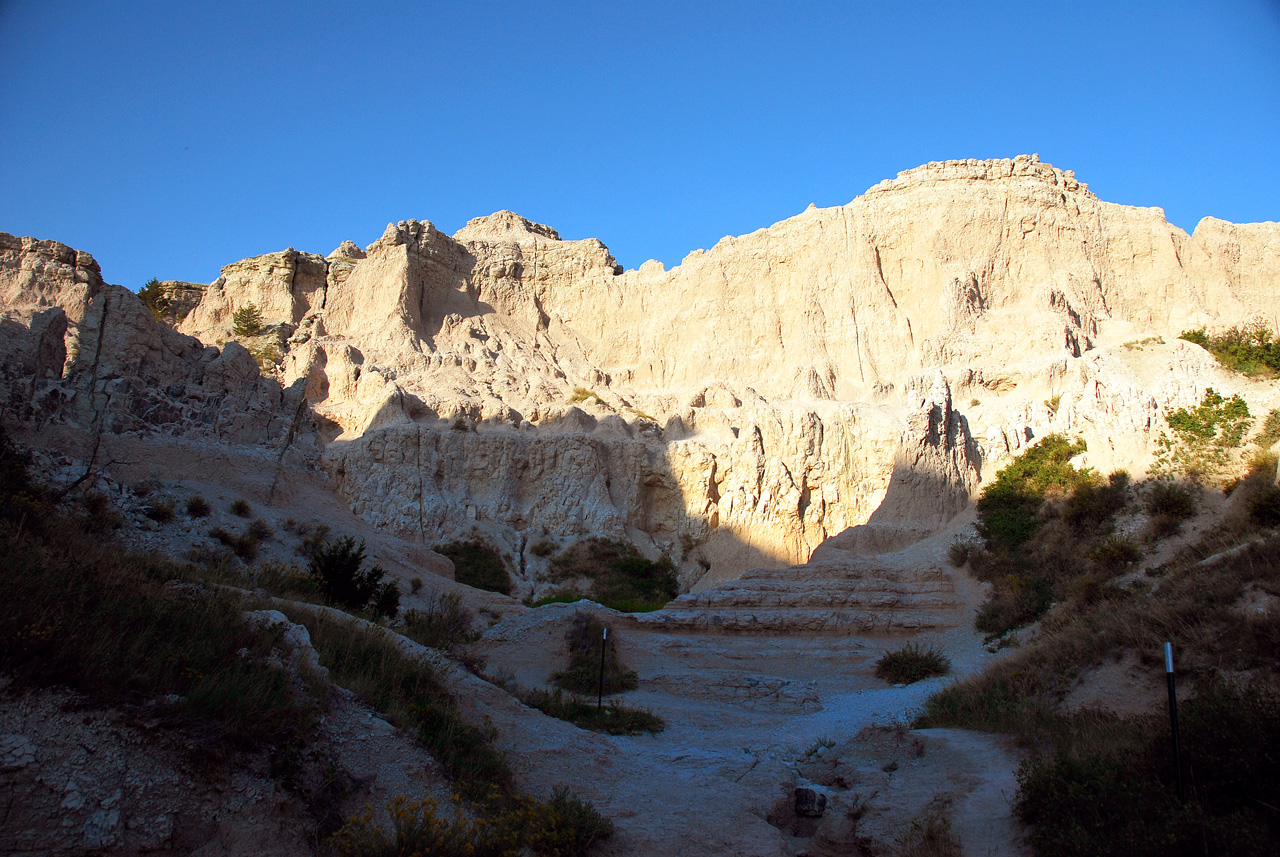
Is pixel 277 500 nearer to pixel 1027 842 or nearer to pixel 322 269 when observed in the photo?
pixel 1027 842

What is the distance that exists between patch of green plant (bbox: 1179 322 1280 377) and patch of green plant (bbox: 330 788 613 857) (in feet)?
80.4

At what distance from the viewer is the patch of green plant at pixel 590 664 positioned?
1530cm

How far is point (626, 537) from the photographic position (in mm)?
35281

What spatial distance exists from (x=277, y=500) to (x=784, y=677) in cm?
1486

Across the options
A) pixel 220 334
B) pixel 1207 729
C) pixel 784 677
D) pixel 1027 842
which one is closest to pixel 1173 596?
pixel 1207 729

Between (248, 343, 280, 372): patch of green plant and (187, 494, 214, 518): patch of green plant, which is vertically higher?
(248, 343, 280, 372): patch of green plant

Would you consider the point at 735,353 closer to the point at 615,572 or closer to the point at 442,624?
the point at 615,572

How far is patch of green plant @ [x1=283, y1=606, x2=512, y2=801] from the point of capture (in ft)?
21.7

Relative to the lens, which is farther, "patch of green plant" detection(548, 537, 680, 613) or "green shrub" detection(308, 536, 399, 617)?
"patch of green plant" detection(548, 537, 680, 613)

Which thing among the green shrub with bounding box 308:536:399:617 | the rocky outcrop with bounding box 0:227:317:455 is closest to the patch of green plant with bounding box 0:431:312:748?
the green shrub with bounding box 308:536:399:617

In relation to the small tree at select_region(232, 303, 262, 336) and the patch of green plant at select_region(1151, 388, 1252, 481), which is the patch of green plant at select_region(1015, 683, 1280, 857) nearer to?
the patch of green plant at select_region(1151, 388, 1252, 481)

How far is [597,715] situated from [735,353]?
3671 cm

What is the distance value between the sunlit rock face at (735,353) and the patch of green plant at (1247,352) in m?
1.06

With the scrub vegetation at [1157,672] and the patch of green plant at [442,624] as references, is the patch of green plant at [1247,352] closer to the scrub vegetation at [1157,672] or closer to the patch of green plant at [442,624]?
the scrub vegetation at [1157,672]
